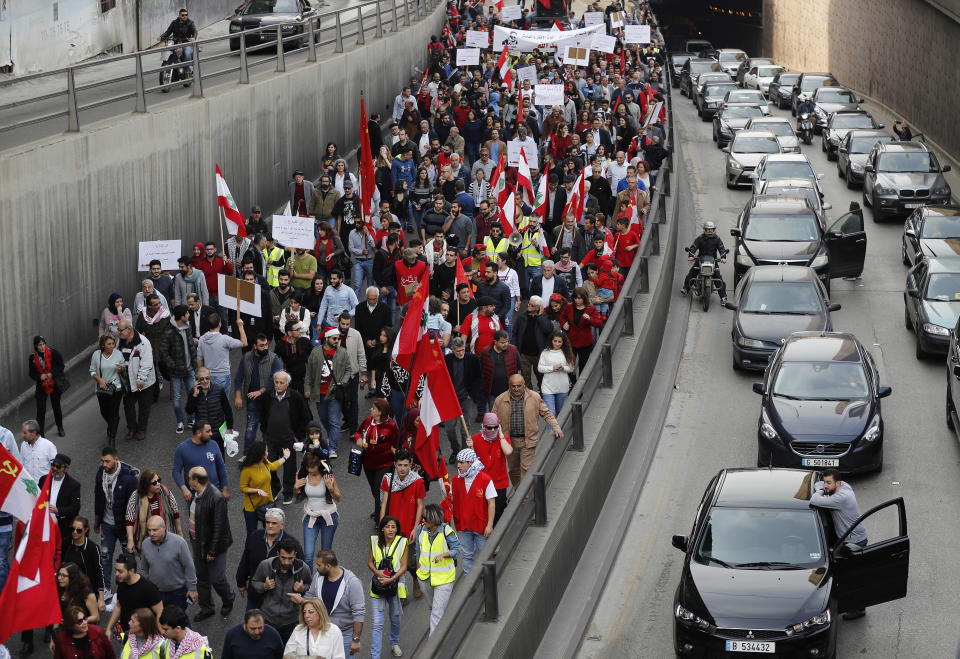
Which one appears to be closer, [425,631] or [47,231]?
[425,631]

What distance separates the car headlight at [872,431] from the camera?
15828 mm

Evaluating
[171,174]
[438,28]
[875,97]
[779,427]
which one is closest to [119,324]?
[171,174]

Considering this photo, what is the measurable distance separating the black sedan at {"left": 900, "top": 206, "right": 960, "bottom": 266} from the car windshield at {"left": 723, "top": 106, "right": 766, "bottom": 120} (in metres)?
14.0

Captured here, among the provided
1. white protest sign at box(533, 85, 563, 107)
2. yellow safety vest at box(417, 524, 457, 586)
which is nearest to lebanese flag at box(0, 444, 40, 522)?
yellow safety vest at box(417, 524, 457, 586)

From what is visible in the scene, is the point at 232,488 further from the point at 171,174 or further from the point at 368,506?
the point at 171,174

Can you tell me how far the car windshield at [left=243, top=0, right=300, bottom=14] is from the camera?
3422cm

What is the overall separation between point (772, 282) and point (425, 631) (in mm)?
10899

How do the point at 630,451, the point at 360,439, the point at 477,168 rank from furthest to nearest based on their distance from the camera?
the point at 477,168
the point at 630,451
the point at 360,439

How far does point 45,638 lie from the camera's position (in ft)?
40.2

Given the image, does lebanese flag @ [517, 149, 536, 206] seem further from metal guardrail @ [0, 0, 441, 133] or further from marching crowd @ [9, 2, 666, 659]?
metal guardrail @ [0, 0, 441, 133]

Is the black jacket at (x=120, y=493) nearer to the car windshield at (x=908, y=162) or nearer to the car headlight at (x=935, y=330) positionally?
the car headlight at (x=935, y=330)

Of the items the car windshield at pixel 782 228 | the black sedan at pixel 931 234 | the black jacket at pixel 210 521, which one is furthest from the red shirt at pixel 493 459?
the black sedan at pixel 931 234

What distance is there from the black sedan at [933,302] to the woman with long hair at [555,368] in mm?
7066

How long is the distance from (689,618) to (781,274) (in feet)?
35.8
